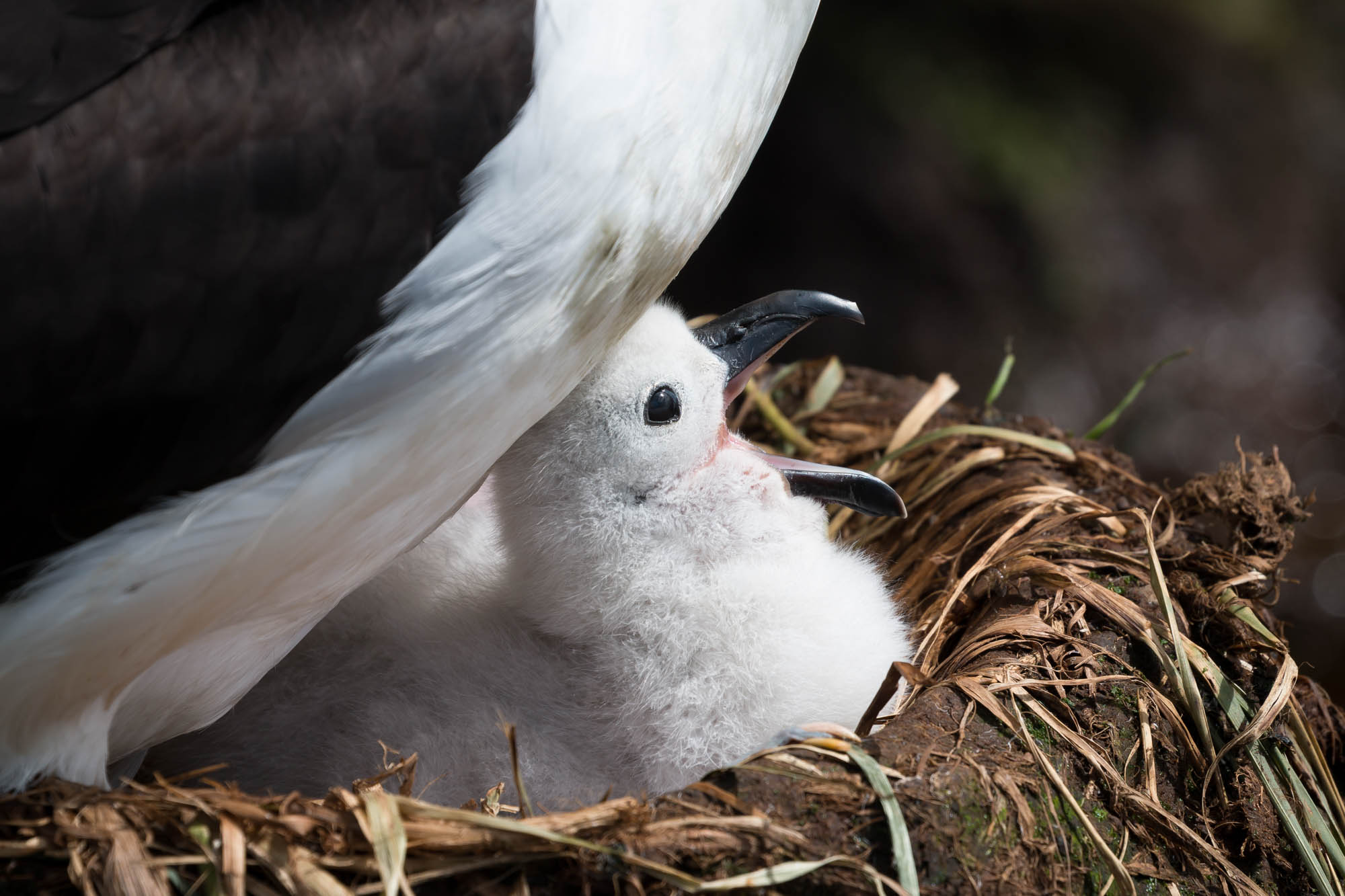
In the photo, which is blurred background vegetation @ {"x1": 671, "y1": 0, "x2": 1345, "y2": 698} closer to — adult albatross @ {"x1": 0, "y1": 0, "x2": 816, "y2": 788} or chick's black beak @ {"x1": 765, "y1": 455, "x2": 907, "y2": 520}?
chick's black beak @ {"x1": 765, "y1": 455, "x2": 907, "y2": 520}

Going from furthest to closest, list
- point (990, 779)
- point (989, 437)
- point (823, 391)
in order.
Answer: point (823, 391) → point (989, 437) → point (990, 779)

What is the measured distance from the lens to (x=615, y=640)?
2037 mm

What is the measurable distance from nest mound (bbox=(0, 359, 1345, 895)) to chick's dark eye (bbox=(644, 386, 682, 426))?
490 mm

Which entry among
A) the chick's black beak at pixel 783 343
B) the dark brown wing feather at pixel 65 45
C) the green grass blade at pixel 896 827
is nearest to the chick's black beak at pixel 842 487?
the chick's black beak at pixel 783 343

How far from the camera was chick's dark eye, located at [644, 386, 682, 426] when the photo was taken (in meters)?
1.99

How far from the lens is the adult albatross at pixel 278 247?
4.56 ft

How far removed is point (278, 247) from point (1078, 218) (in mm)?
4282

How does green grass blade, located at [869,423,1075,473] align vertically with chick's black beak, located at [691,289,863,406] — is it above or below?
below

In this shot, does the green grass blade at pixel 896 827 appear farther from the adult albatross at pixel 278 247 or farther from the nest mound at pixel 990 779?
the adult albatross at pixel 278 247

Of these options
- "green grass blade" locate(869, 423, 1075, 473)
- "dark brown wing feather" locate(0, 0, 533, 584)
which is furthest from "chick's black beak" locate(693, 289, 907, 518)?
"dark brown wing feather" locate(0, 0, 533, 584)

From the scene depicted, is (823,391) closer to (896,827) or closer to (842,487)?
(842,487)

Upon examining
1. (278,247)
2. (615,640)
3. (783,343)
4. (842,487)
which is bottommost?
(615,640)

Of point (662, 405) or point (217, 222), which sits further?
point (662, 405)

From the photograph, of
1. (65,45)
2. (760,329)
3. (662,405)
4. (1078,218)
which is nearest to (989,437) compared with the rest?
(760,329)
